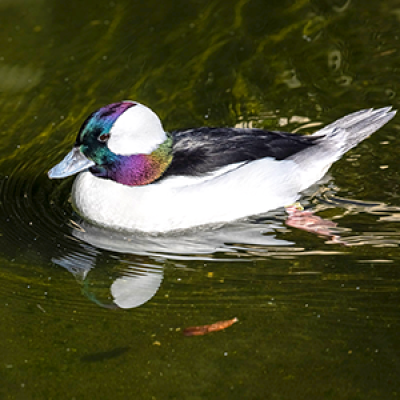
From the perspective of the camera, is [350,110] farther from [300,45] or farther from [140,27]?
[140,27]

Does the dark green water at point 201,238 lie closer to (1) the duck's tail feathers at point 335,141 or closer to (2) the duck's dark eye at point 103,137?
(1) the duck's tail feathers at point 335,141

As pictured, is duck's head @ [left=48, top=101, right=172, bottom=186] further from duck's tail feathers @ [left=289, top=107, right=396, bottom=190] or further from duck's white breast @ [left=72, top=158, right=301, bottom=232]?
duck's tail feathers @ [left=289, top=107, right=396, bottom=190]

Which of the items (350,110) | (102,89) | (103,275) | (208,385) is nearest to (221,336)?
(208,385)

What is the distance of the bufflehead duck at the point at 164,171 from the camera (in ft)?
20.0

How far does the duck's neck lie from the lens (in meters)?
6.20

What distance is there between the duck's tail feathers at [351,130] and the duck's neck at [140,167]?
5.10ft

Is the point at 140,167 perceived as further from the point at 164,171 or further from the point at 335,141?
the point at 335,141

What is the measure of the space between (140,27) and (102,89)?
4.61 ft

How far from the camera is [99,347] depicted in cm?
496

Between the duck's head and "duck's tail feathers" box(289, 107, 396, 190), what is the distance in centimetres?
133

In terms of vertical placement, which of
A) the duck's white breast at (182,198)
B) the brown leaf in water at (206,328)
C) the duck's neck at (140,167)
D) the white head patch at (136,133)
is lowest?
the brown leaf in water at (206,328)

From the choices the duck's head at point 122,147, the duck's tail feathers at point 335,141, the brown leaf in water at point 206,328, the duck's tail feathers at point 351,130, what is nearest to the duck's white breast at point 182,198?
the duck's head at point 122,147

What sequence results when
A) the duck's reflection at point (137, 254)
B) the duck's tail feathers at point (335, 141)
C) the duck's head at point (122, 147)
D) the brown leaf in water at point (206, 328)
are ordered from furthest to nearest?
the duck's tail feathers at point (335, 141) < the duck's head at point (122, 147) < the duck's reflection at point (137, 254) < the brown leaf in water at point (206, 328)

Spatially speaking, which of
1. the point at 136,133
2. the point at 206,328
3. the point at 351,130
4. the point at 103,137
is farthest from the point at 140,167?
the point at 351,130
